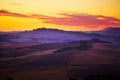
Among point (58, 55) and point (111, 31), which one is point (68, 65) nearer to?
point (58, 55)

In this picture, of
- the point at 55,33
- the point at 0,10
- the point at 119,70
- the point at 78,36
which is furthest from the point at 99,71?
the point at 0,10

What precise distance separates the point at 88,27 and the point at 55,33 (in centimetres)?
46

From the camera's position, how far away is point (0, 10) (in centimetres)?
326

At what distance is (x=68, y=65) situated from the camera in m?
3.24

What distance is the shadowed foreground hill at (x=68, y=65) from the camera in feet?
10.3

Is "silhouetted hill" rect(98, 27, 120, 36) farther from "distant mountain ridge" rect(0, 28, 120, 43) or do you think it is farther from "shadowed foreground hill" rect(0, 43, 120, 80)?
"shadowed foreground hill" rect(0, 43, 120, 80)

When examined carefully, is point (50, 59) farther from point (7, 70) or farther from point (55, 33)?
point (7, 70)

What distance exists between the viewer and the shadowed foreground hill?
3.13 metres

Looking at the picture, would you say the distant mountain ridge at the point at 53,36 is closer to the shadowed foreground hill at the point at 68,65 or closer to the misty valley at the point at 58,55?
the misty valley at the point at 58,55

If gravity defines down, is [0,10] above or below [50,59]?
above

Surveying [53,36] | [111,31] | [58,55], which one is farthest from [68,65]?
[111,31]

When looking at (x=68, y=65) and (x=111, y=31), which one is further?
(x=111, y=31)

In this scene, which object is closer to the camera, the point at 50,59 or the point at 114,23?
the point at 50,59

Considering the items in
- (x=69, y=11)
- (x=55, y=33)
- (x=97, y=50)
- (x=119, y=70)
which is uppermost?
(x=69, y=11)
